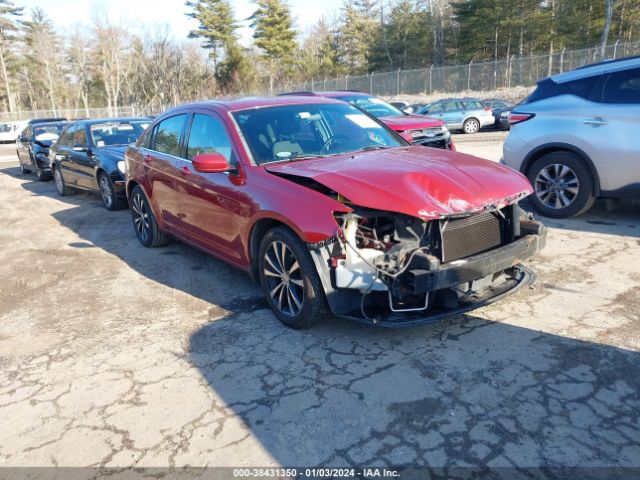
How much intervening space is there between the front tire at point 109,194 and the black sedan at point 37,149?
3791mm

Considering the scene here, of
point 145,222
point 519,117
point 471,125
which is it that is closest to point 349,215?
point 145,222

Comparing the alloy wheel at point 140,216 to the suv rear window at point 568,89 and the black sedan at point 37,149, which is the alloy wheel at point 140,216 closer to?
the suv rear window at point 568,89

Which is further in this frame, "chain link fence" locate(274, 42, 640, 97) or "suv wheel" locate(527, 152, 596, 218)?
"chain link fence" locate(274, 42, 640, 97)

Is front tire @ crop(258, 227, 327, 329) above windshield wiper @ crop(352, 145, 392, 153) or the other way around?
the other way around

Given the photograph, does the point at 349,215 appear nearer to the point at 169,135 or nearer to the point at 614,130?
the point at 169,135

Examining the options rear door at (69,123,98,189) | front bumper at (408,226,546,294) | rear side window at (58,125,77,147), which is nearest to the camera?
front bumper at (408,226,546,294)

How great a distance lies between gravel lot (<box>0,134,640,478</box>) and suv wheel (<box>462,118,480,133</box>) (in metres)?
17.7

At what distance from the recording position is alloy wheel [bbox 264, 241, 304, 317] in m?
3.92

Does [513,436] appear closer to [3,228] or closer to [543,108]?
[543,108]

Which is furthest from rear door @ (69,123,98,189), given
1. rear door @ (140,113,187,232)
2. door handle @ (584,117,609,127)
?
door handle @ (584,117,609,127)

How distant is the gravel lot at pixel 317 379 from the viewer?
107 inches

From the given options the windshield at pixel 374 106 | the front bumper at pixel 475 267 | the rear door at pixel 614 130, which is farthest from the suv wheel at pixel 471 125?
the front bumper at pixel 475 267

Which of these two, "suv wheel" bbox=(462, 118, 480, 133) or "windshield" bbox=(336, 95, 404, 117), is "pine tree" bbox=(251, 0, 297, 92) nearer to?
"suv wheel" bbox=(462, 118, 480, 133)

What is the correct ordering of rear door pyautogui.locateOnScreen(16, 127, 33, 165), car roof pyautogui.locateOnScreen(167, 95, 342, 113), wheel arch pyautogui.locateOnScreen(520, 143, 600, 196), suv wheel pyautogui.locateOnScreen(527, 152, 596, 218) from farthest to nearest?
rear door pyautogui.locateOnScreen(16, 127, 33, 165) < suv wheel pyautogui.locateOnScreen(527, 152, 596, 218) < wheel arch pyautogui.locateOnScreen(520, 143, 600, 196) < car roof pyautogui.locateOnScreen(167, 95, 342, 113)
